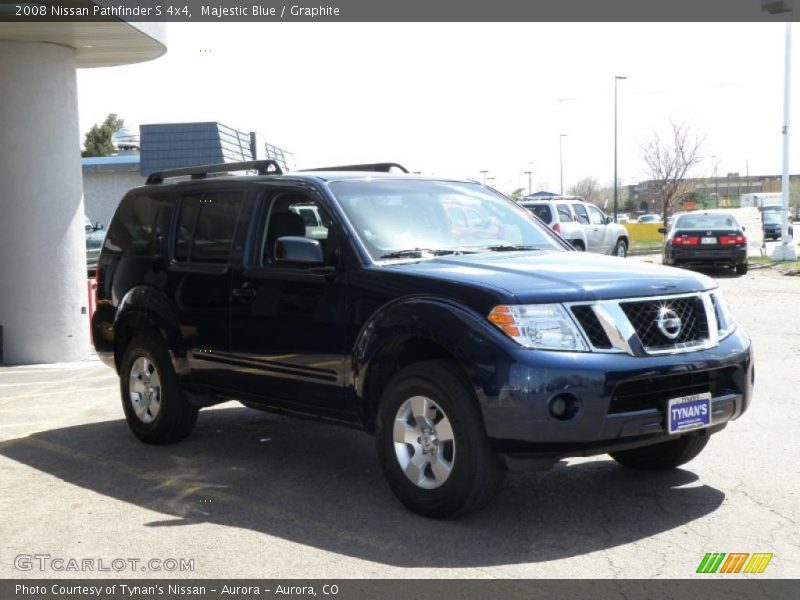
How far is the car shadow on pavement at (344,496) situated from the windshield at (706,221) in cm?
1813

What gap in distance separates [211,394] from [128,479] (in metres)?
0.84

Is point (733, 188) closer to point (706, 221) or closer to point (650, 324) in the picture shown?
point (706, 221)

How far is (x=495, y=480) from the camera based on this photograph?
529 cm

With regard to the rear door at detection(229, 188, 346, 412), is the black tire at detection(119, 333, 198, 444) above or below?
below

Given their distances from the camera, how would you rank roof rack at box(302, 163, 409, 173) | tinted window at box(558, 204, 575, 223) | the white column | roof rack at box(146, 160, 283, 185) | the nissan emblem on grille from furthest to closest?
1. tinted window at box(558, 204, 575, 223)
2. the white column
3. roof rack at box(302, 163, 409, 173)
4. roof rack at box(146, 160, 283, 185)
5. the nissan emblem on grille

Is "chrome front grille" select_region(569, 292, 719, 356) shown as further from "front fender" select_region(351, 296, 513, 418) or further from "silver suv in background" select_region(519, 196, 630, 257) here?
"silver suv in background" select_region(519, 196, 630, 257)

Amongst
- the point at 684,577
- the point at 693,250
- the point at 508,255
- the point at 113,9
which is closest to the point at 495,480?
the point at 684,577

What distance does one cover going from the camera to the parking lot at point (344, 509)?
4895 millimetres

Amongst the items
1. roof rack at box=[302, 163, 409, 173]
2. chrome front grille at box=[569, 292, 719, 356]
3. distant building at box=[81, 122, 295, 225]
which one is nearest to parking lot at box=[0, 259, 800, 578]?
chrome front grille at box=[569, 292, 719, 356]

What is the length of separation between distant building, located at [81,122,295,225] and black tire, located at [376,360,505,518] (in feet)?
70.1

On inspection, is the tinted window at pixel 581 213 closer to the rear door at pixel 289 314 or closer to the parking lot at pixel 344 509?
Result: the parking lot at pixel 344 509

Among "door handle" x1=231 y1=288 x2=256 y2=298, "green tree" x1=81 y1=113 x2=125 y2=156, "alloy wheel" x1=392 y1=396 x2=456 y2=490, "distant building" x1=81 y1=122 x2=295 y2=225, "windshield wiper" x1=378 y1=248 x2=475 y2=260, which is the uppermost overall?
"green tree" x1=81 y1=113 x2=125 y2=156

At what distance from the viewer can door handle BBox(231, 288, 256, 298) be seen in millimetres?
6684

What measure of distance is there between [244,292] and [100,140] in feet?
231
